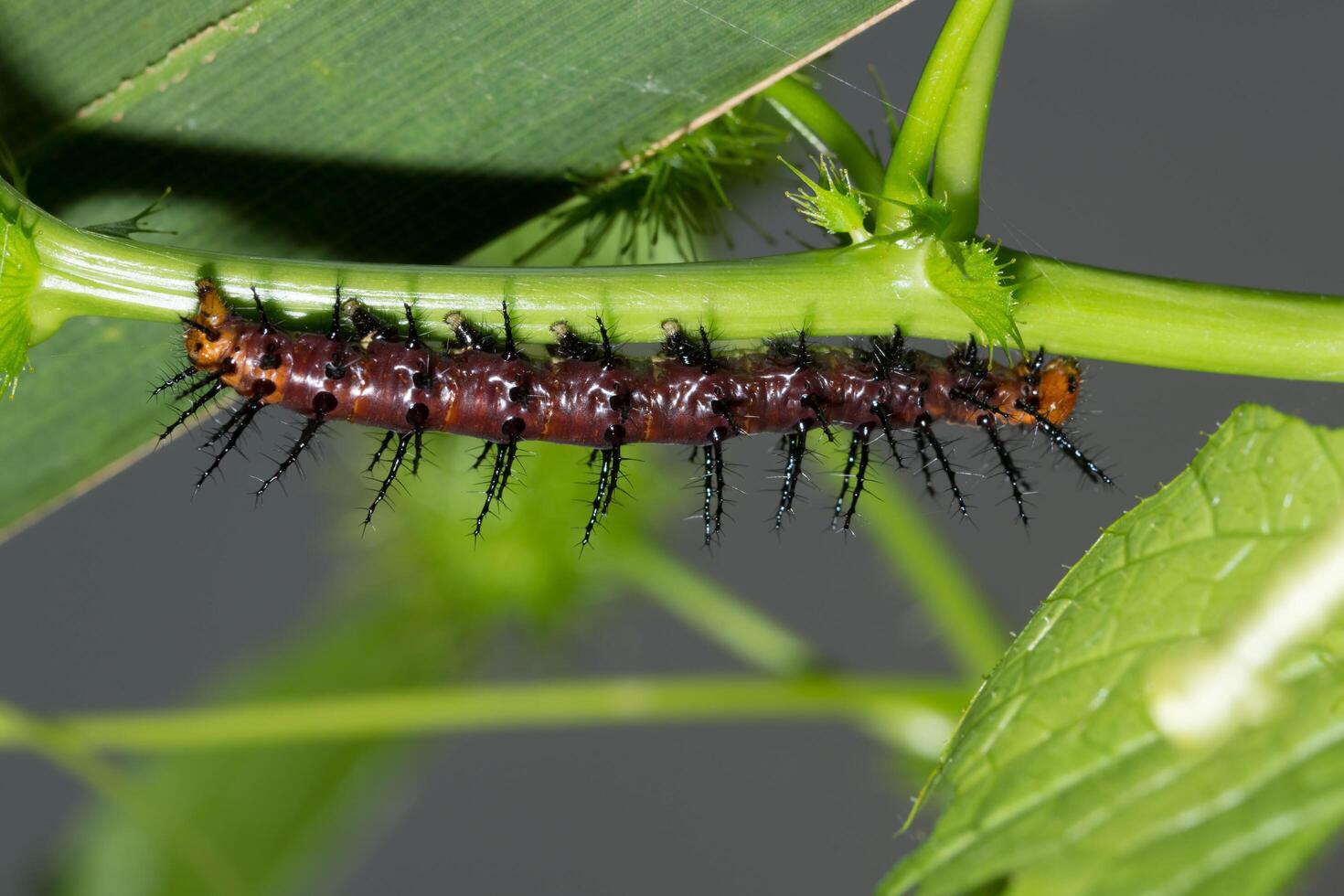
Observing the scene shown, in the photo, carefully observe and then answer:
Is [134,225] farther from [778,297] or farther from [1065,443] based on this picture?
[1065,443]

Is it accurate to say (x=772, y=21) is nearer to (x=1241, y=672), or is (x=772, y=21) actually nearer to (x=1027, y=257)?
(x=1027, y=257)

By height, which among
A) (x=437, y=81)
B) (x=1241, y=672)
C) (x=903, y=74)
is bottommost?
(x=1241, y=672)

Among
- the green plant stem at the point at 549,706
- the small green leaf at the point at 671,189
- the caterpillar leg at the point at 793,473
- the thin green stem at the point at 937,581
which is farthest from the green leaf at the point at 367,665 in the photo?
the caterpillar leg at the point at 793,473

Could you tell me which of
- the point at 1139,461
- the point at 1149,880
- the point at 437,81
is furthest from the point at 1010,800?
the point at 1139,461

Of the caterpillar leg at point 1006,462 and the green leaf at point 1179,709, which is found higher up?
the caterpillar leg at point 1006,462

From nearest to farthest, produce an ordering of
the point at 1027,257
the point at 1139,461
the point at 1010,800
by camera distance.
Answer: the point at 1010,800, the point at 1027,257, the point at 1139,461

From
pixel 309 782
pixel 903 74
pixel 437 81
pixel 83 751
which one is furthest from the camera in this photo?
pixel 309 782

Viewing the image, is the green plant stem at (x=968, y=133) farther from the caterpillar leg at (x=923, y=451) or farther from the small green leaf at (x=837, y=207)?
the caterpillar leg at (x=923, y=451)
